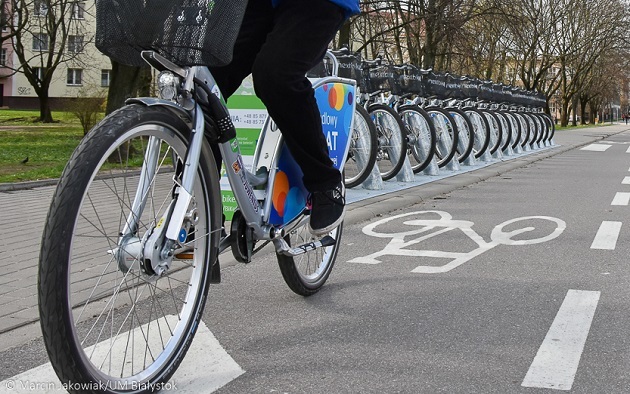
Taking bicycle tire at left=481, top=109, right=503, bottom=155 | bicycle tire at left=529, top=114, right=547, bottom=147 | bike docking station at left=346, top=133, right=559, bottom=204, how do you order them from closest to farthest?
bike docking station at left=346, top=133, right=559, bottom=204, bicycle tire at left=481, top=109, right=503, bottom=155, bicycle tire at left=529, top=114, right=547, bottom=147

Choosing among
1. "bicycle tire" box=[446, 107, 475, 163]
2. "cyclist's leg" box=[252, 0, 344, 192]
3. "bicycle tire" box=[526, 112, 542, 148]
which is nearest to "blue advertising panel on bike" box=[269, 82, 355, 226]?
"cyclist's leg" box=[252, 0, 344, 192]

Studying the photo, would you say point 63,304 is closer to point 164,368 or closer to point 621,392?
point 164,368

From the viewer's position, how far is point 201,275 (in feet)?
10.1

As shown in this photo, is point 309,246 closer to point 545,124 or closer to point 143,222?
point 143,222

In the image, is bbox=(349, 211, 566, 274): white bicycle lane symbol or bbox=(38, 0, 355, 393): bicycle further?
bbox=(349, 211, 566, 274): white bicycle lane symbol

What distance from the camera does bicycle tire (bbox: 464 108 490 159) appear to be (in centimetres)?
1557

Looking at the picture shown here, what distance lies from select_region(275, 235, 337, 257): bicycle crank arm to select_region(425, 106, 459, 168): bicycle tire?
892cm

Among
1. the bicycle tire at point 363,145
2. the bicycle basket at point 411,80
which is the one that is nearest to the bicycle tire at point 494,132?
the bicycle basket at point 411,80

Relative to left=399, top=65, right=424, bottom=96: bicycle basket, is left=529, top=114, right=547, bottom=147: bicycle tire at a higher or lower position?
lower

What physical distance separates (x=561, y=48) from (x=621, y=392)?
59654 millimetres

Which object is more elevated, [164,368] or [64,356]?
[64,356]

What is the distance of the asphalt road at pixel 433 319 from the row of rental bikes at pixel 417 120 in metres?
1.85

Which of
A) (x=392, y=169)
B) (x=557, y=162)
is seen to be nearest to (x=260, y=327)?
(x=392, y=169)

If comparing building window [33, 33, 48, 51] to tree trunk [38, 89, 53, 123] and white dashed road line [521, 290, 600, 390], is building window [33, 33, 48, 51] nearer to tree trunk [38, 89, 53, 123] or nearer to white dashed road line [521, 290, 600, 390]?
tree trunk [38, 89, 53, 123]
